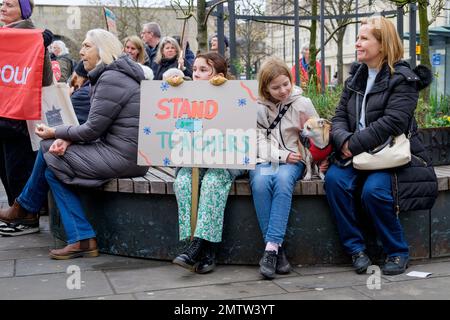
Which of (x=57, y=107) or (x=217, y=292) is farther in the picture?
(x=57, y=107)

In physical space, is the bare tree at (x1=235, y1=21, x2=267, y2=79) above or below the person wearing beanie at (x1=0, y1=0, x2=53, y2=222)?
above

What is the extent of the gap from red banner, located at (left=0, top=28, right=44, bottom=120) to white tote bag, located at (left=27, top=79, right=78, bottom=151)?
54 mm

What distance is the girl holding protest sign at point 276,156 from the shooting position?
4.52 m

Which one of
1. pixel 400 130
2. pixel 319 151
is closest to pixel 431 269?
pixel 400 130

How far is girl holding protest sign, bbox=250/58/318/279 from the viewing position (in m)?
4.52

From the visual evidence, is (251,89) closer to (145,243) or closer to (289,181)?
(289,181)

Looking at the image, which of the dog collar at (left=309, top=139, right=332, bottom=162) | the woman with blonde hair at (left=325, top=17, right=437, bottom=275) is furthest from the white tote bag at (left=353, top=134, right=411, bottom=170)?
the dog collar at (left=309, top=139, right=332, bottom=162)

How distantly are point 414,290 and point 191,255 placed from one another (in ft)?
4.65

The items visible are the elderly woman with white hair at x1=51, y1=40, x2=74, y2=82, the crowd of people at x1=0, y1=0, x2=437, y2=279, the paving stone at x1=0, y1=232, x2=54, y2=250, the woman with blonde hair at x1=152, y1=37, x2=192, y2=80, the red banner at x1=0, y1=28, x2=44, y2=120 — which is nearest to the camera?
the crowd of people at x1=0, y1=0, x2=437, y2=279

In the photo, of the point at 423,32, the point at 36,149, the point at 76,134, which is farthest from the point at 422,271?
the point at 423,32

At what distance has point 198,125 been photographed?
15.5 feet

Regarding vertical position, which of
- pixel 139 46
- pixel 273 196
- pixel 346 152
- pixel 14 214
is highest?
pixel 139 46

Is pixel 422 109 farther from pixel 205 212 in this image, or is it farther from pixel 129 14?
pixel 129 14

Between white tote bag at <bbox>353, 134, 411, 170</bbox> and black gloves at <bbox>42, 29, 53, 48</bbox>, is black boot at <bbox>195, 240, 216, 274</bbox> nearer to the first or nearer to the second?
white tote bag at <bbox>353, 134, 411, 170</bbox>
